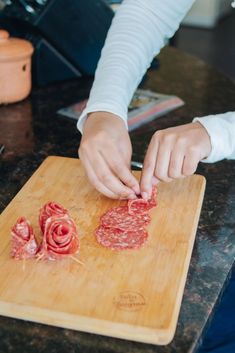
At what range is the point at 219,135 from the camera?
1083 millimetres

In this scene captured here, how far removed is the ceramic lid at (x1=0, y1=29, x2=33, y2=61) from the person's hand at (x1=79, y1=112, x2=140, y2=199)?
0.51 meters

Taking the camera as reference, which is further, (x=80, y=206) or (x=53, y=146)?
(x=53, y=146)

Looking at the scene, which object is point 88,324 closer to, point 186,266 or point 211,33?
point 186,266

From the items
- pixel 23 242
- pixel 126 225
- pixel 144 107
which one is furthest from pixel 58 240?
pixel 144 107

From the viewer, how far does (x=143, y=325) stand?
0.76m

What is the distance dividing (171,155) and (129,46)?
45 centimetres

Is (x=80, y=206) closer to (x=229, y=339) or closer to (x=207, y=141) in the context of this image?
(x=207, y=141)

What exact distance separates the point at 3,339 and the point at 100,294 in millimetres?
157

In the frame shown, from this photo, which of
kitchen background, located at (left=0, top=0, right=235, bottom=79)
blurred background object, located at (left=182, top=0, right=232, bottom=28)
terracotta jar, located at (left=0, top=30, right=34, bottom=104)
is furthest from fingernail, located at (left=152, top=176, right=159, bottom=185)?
blurred background object, located at (left=182, top=0, right=232, bottom=28)

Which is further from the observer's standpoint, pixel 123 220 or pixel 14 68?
pixel 14 68

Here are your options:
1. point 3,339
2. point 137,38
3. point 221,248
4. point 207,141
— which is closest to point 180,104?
point 137,38

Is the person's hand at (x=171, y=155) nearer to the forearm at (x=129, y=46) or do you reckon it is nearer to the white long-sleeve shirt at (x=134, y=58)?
the white long-sleeve shirt at (x=134, y=58)

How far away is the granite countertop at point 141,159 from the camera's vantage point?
0.77 m

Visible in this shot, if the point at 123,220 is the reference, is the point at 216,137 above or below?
above
